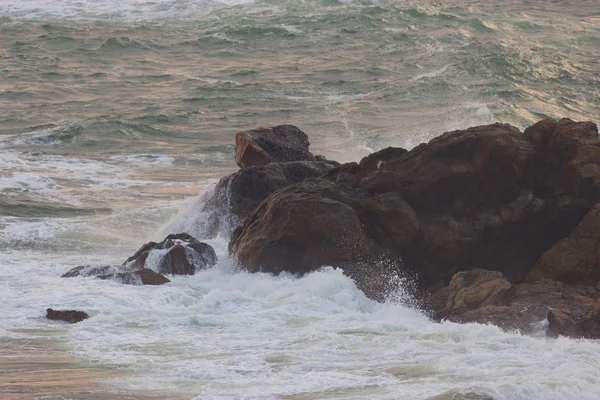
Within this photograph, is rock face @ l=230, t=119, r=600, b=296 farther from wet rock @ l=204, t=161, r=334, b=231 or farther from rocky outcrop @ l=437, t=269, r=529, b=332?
wet rock @ l=204, t=161, r=334, b=231

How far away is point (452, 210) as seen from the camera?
37.1ft

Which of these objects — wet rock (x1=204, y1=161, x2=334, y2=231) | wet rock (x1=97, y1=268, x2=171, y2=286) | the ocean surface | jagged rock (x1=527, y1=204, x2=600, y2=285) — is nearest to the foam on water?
the ocean surface

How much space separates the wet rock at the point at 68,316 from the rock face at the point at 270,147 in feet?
Answer: 16.3

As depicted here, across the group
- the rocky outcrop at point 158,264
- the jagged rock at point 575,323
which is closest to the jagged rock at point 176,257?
the rocky outcrop at point 158,264

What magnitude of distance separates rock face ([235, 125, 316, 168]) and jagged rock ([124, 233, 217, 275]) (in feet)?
8.19

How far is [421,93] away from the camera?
85.9 ft

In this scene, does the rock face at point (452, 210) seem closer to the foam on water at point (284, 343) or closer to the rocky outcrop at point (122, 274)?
the foam on water at point (284, 343)

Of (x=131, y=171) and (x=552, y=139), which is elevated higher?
(x=552, y=139)

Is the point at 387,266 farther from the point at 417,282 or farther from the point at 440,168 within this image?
the point at 440,168

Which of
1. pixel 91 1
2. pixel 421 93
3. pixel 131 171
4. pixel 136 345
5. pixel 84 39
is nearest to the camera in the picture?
pixel 136 345

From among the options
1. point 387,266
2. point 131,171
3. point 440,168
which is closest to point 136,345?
point 387,266

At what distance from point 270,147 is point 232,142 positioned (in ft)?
22.3

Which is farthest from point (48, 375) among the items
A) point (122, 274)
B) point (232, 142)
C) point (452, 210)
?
point (232, 142)

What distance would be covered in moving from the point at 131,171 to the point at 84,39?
1728 centimetres
